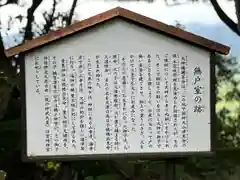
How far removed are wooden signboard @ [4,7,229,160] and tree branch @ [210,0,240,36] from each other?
8.12 ft

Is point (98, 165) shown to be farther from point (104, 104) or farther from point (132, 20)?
point (132, 20)

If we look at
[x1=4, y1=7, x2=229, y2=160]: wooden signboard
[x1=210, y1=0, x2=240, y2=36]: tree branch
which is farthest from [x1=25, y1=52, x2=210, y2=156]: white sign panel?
[x1=210, y1=0, x2=240, y2=36]: tree branch

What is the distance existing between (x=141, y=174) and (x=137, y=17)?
3.83 feet

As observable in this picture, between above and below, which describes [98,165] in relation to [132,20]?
below

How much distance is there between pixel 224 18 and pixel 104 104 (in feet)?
8.94

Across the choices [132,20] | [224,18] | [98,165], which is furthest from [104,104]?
[224,18]

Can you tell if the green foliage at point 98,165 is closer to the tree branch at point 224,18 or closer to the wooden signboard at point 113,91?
the wooden signboard at point 113,91

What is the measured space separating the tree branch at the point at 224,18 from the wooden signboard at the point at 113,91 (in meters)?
2.47

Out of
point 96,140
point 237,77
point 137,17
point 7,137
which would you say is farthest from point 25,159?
point 237,77

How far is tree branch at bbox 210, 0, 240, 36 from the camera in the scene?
16.3ft

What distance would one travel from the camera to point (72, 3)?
5.25 meters

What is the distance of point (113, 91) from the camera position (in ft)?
8.38

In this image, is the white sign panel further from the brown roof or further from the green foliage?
the green foliage

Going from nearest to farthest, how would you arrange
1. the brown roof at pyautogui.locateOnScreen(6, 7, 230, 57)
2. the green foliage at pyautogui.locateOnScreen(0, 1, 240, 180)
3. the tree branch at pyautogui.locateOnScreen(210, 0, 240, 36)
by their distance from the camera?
the brown roof at pyautogui.locateOnScreen(6, 7, 230, 57), the green foliage at pyautogui.locateOnScreen(0, 1, 240, 180), the tree branch at pyautogui.locateOnScreen(210, 0, 240, 36)
